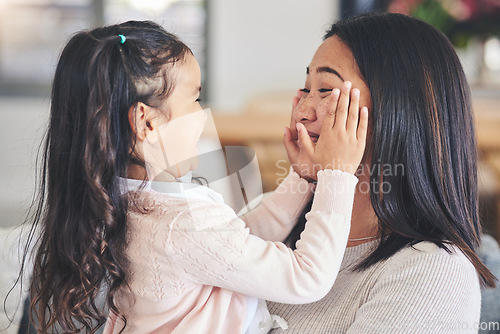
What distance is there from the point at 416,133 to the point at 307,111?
0.64ft

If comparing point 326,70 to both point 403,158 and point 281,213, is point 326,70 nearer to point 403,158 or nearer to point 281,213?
point 403,158

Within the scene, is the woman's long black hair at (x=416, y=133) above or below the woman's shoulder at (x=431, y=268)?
above

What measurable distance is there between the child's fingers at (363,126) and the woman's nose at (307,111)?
10cm

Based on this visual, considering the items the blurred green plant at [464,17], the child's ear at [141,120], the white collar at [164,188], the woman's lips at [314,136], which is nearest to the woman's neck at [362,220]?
the woman's lips at [314,136]

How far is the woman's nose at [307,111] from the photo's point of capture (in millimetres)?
990

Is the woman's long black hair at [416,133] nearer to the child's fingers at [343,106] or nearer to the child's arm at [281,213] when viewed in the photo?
the child's fingers at [343,106]

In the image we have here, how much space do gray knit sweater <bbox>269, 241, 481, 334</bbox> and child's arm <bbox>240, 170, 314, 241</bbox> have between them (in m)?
0.21

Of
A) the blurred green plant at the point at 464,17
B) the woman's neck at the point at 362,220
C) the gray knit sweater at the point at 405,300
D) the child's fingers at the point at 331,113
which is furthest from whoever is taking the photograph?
the blurred green plant at the point at 464,17

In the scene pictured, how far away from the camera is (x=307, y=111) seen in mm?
994

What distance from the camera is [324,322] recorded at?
0.90 metres

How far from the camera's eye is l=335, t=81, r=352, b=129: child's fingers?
903 mm

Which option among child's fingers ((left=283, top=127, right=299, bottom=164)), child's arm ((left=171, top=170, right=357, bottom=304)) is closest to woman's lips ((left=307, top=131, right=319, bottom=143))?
child's fingers ((left=283, top=127, right=299, bottom=164))

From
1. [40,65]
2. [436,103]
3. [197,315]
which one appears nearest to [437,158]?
[436,103]

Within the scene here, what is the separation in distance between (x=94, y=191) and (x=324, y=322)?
1.40ft
